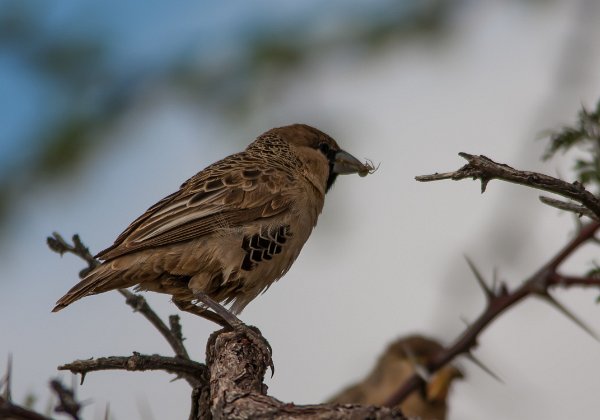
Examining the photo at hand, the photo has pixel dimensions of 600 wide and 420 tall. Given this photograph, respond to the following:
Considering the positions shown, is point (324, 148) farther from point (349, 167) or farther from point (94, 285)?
point (94, 285)

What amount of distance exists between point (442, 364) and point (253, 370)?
71.4 inches

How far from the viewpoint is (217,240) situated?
6.00 metres

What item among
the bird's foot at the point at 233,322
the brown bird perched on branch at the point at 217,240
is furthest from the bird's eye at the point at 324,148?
the bird's foot at the point at 233,322

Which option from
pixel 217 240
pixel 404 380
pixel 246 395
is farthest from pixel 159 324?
pixel 404 380

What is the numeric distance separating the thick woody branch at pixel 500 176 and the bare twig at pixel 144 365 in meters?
1.56

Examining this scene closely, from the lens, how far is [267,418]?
10.0 feet

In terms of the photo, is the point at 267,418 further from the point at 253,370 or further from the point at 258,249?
the point at 258,249

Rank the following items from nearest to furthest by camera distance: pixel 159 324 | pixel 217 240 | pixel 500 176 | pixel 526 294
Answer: pixel 500 176 < pixel 526 294 < pixel 159 324 < pixel 217 240

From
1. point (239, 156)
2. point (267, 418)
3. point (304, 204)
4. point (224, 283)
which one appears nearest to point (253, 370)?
point (267, 418)

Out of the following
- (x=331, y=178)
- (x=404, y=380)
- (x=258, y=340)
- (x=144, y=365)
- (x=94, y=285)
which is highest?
(x=331, y=178)

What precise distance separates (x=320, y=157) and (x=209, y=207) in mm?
1765

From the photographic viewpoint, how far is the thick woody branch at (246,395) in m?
2.74

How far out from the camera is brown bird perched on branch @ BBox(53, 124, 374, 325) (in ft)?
A: 19.0

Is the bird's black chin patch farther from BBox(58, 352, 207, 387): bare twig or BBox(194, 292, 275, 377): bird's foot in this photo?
BBox(58, 352, 207, 387): bare twig
